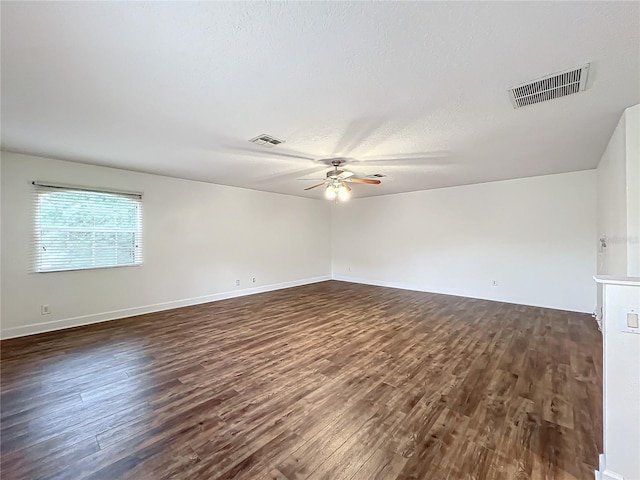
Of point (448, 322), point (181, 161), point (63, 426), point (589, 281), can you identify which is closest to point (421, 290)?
point (448, 322)

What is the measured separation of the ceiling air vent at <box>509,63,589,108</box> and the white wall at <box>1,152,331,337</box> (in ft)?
17.6

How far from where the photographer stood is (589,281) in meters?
4.76

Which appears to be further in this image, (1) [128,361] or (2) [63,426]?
(1) [128,361]

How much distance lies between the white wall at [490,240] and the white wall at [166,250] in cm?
209

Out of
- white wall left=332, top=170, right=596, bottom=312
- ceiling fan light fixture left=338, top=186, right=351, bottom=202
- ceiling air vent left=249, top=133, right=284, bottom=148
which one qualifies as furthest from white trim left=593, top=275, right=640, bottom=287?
white wall left=332, top=170, right=596, bottom=312

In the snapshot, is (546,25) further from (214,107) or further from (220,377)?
(220,377)

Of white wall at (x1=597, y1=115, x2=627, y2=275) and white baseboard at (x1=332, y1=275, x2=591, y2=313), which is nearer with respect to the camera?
white wall at (x1=597, y1=115, x2=627, y2=275)

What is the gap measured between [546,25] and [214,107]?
7.76ft

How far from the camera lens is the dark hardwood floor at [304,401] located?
1.65 m

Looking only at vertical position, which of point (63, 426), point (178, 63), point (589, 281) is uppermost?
point (178, 63)

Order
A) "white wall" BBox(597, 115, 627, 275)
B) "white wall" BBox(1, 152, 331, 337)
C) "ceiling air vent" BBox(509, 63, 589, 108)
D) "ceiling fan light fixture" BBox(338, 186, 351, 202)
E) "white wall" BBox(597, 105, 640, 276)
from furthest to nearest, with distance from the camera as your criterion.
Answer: "ceiling fan light fixture" BBox(338, 186, 351, 202), "white wall" BBox(1, 152, 331, 337), "white wall" BBox(597, 115, 627, 275), "white wall" BBox(597, 105, 640, 276), "ceiling air vent" BBox(509, 63, 589, 108)

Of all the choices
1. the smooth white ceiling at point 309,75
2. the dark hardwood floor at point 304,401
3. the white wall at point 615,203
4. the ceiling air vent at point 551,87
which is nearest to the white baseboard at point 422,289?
the dark hardwood floor at point 304,401

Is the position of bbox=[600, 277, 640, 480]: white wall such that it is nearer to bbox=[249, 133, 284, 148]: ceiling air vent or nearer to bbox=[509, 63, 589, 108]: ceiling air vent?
bbox=[509, 63, 589, 108]: ceiling air vent

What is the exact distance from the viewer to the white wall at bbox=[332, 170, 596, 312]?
488 centimetres
